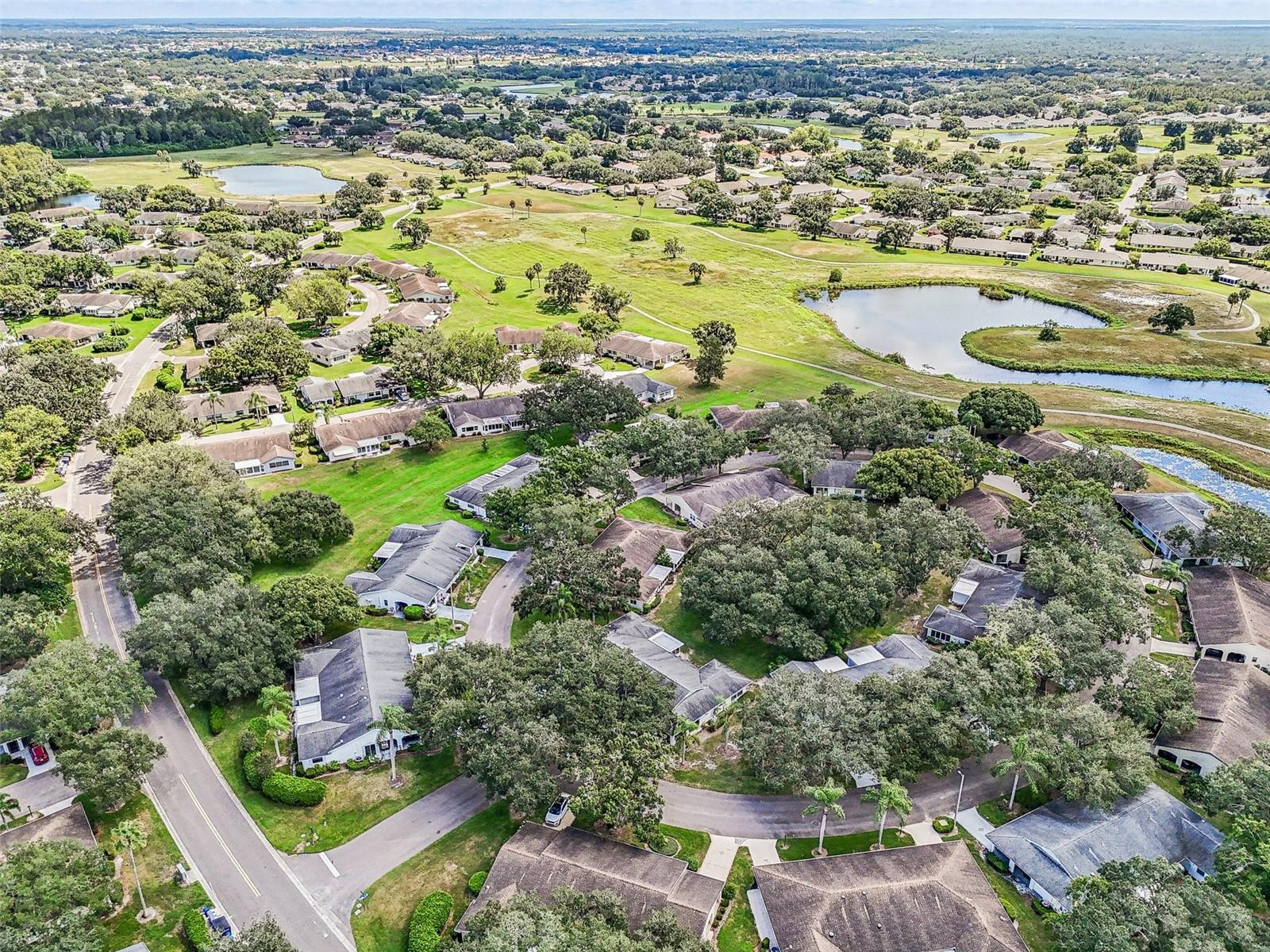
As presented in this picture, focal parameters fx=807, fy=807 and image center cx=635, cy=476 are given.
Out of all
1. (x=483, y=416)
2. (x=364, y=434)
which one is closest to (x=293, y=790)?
(x=364, y=434)

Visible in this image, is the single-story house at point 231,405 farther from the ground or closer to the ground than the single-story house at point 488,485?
closer to the ground

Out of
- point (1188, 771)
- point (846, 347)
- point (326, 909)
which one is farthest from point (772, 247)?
point (326, 909)

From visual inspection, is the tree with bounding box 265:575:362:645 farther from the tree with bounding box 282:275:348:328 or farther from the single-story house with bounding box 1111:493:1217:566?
the tree with bounding box 282:275:348:328

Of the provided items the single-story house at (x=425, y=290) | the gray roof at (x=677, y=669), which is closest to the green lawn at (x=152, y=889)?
the gray roof at (x=677, y=669)

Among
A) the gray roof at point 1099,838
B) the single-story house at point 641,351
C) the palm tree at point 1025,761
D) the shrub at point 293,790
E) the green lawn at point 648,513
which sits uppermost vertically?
the palm tree at point 1025,761

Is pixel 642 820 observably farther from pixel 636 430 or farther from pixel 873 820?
pixel 636 430

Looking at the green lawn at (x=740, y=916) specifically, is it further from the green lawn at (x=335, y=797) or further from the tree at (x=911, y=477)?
the tree at (x=911, y=477)

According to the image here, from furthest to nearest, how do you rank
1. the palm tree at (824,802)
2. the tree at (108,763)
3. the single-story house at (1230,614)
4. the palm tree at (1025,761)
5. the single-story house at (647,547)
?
the single-story house at (647,547) → the single-story house at (1230,614) → the tree at (108,763) → the palm tree at (1025,761) → the palm tree at (824,802)
